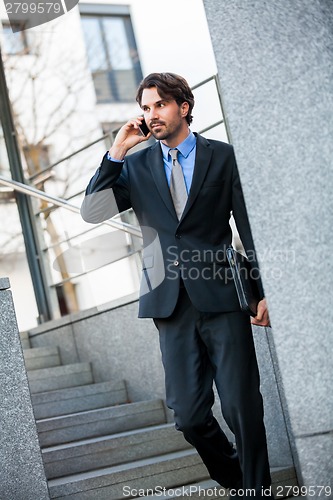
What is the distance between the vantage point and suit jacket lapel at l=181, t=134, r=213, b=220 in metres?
4.04

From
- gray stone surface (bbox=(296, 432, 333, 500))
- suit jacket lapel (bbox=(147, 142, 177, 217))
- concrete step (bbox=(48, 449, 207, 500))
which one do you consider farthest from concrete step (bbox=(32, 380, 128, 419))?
gray stone surface (bbox=(296, 432, 333, 500))

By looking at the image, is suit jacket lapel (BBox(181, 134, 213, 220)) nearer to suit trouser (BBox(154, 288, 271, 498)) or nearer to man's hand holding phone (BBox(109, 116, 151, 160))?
man's hand holding phone (BBox(109, 116, 151, 160))

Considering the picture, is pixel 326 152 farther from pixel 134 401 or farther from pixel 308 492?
pixel 134 401

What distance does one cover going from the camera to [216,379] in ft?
13.3

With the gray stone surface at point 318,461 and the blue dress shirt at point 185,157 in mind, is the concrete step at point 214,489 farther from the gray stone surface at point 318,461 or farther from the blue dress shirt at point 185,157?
the gray stone surface at point 318,461

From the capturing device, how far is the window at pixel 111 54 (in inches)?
512

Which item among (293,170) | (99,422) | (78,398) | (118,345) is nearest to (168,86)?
(293,170)

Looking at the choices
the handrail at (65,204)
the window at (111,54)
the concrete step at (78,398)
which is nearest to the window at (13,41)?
the window at (111,54)

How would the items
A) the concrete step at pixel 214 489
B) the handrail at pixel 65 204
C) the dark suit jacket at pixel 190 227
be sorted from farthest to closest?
the handrail at pixel 65 204, the concrete step at pixel 214 489, the dark suit jacket at pixel 190 227

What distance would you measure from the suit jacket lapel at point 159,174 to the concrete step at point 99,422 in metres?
2.19

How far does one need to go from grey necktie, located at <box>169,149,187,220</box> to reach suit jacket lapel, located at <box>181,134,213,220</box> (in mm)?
67

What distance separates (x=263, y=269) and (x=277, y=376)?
238 cm

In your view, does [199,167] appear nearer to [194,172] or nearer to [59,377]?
[194,172]

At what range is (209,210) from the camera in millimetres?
4062
